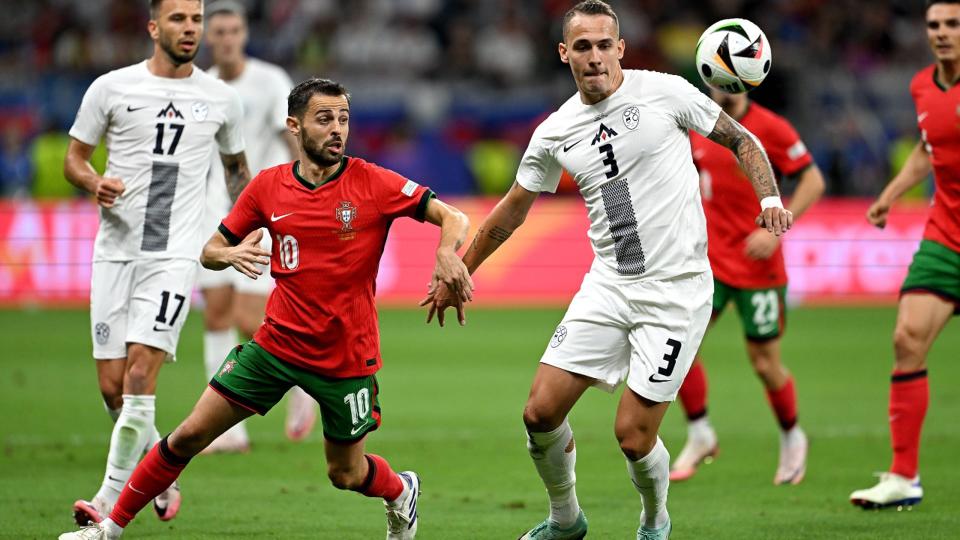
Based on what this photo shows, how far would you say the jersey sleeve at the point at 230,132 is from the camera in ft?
27.4

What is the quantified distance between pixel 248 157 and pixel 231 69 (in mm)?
741

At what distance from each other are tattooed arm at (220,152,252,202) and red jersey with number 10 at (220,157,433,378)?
5.29ft

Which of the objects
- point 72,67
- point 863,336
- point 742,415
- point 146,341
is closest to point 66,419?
point 146,341

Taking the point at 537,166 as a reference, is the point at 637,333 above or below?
below

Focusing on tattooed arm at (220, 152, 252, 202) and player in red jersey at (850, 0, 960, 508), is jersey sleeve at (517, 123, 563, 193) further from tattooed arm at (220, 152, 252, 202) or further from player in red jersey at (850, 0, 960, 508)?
player in red jersey at (850, 0, 960, 508)

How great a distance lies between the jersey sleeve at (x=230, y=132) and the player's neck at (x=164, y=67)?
0.33m

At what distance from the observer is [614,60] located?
6832 mm

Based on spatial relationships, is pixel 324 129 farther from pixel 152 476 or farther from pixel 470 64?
pixel 470 64

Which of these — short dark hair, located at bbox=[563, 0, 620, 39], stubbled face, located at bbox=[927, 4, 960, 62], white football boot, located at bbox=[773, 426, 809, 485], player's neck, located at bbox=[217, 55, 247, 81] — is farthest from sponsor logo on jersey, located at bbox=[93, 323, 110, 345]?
stubbled face, located at bbox=[927, 4, 960, 62]

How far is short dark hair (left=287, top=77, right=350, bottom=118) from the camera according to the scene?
6.71 meters

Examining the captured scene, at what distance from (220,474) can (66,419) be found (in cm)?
277

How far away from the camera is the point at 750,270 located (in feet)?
31.5

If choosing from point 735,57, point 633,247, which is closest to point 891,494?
point 633,247

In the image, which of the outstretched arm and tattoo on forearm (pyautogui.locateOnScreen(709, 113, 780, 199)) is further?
the outstretched arm
